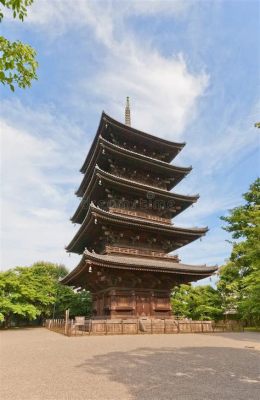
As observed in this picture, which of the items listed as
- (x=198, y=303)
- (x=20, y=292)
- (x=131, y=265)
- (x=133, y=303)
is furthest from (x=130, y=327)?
(x=198, y=303)

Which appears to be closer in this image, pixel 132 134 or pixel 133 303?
pixel 133 303

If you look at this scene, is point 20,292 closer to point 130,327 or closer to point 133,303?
point 133,303

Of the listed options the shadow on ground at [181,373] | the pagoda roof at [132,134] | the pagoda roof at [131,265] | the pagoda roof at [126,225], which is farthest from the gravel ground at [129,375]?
the pagoda roof at [132,134]

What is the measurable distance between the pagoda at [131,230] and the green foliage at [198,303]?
11.3m

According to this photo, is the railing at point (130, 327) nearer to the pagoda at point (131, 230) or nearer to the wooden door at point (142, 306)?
the wooden door at point (142, 306)

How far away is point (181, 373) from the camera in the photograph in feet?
22.9

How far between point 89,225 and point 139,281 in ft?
18.4

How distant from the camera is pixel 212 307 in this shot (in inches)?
1278

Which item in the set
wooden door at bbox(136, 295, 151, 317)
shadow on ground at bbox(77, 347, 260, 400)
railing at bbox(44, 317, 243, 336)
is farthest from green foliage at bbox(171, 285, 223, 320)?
shadow on ground at bbox(77, 347, 260, 400)

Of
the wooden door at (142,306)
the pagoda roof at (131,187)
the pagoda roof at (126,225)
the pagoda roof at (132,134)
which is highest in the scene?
the pagoda roof at (132,134)

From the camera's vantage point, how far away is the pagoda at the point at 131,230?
1966 cm

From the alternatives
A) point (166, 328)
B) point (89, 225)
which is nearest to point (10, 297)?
point (89, 225)

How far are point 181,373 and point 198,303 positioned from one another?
1144 inches

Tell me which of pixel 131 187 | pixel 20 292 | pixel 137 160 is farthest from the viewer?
pixel 20 292
